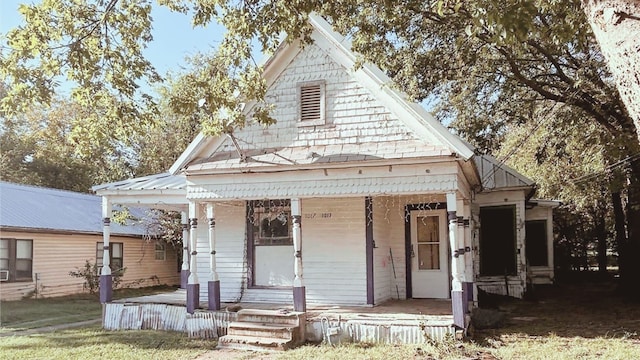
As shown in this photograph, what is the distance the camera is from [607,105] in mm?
13469

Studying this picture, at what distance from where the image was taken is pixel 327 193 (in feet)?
34.8

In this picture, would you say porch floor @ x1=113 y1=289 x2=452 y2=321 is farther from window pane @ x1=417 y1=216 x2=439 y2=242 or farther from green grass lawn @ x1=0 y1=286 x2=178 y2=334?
green grass lawn @ x1=0 y1=286 x2=178 y2=334

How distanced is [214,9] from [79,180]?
29459mm

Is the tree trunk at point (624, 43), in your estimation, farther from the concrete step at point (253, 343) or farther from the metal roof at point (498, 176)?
the metal roof at point (498, 176)

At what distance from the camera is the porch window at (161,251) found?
83.3 ft

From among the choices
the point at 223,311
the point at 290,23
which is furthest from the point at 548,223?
the point at 290,23

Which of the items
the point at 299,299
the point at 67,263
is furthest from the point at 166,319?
the point at 67,263

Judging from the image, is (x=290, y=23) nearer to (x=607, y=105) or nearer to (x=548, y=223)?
(x=607, y=105)

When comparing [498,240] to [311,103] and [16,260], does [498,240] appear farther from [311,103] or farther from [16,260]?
[16,260]

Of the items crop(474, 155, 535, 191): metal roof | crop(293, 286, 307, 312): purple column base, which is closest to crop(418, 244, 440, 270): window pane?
crop(474, 155, 535, 191): metal roof

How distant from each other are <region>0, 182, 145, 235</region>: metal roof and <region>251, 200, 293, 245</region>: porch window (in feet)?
31.0

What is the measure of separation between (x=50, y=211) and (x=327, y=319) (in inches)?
580

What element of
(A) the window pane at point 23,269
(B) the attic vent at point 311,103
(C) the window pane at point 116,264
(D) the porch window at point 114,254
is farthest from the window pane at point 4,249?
(B) the attic vent at point 311,103

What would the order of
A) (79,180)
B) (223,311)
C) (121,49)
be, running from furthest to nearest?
(79,180) < (223,311) < (121,49)
